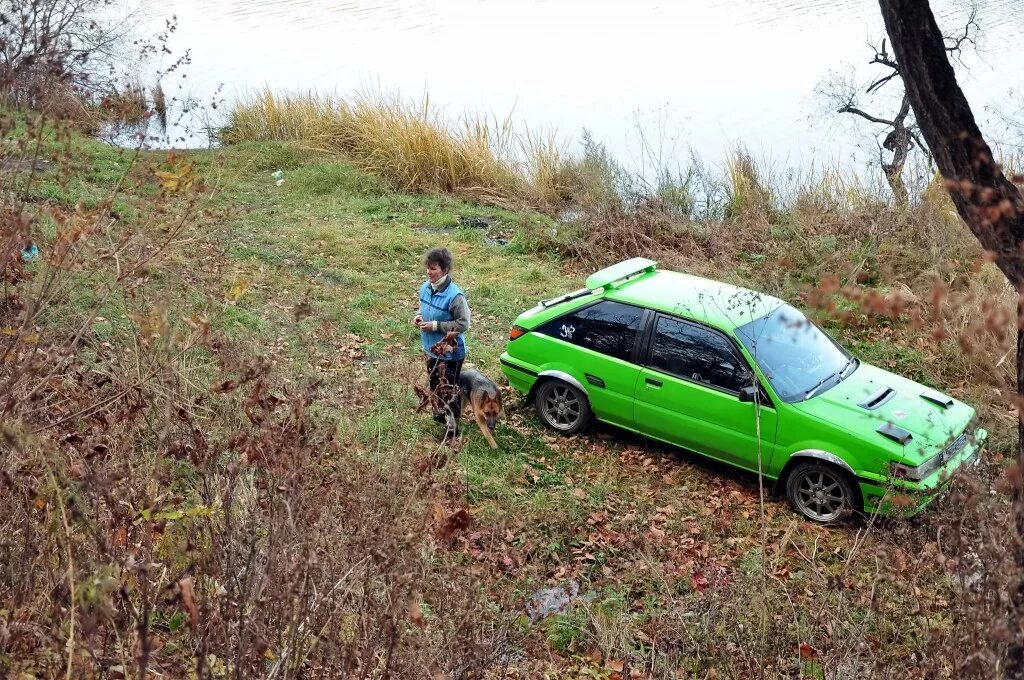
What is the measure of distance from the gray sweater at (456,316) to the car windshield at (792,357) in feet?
7.30

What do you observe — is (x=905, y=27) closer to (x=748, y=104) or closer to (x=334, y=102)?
(x=334, y=102)

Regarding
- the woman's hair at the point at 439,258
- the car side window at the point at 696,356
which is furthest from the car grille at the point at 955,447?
the woman's hair at the point at 439,258

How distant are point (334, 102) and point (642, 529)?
14.5 m

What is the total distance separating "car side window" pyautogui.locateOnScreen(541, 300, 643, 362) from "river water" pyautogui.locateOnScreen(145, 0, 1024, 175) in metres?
9.53

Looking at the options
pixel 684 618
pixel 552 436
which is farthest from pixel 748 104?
pixel 684 618

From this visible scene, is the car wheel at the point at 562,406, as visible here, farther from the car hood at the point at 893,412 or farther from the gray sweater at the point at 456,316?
the car hood at the point at 893,412

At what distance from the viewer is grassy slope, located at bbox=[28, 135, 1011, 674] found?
584cm

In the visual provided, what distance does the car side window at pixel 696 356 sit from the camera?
307 inches

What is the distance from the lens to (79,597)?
348 centimetres

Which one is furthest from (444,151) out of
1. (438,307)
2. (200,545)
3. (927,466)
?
(200,545)

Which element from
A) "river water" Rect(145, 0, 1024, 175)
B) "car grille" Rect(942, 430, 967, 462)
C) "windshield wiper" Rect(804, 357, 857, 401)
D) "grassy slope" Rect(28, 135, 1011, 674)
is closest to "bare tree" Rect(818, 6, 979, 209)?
"river water" Rect(145, 0, 1024, 175)

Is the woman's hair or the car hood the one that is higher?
the woman's hair

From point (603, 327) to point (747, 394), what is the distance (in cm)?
153

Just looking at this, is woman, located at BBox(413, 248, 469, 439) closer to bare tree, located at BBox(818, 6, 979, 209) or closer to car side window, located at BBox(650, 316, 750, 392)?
car side window, located at BBox(650, 316, 750, 392)
